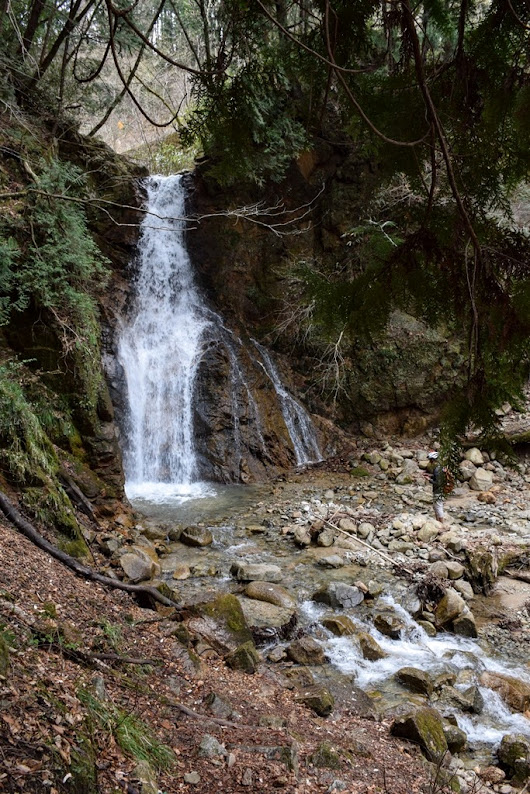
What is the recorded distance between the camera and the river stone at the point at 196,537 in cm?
750

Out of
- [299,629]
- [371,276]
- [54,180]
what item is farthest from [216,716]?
[54,180]

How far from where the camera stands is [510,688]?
4.56m

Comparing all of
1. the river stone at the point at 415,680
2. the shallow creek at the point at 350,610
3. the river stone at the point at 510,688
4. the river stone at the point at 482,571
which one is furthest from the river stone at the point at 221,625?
the river stone at the point at 482,571

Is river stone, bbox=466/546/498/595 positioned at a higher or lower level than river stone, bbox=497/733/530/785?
higher

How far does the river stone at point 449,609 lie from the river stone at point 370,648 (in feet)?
3.12

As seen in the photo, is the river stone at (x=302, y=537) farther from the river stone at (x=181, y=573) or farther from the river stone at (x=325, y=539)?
the river stone at (x=181, y=573)

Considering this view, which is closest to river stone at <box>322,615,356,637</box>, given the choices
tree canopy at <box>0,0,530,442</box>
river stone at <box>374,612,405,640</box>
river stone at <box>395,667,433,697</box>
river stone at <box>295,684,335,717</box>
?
river stone at <box>374,612,405,640</box>

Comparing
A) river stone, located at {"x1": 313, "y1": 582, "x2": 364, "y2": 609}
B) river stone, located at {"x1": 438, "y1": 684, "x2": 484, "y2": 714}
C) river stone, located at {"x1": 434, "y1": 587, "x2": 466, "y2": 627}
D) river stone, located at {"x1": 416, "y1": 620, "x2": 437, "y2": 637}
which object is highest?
river stone, located at {"x1": 313, "y1": 582, "x2": 364, "y2": 609}

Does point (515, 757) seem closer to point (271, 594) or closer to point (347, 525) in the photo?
point (271, 594)

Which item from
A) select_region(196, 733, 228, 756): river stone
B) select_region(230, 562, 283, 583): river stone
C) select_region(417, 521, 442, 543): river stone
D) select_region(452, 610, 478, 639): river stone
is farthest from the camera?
select_region(417, 521, 442, 543): river stone

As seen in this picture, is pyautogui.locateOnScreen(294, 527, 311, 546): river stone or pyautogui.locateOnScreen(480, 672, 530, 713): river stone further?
pyautogui.locateOnScreen(294, 527, 311, 546): river stone

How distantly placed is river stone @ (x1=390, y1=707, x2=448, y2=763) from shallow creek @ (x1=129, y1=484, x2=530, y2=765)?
31 centimetres

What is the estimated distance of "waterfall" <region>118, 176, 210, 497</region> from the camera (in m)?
11.0

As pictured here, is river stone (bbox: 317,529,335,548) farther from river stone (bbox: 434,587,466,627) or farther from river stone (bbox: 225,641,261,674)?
river stone (bbox: 225,641,261,674)
